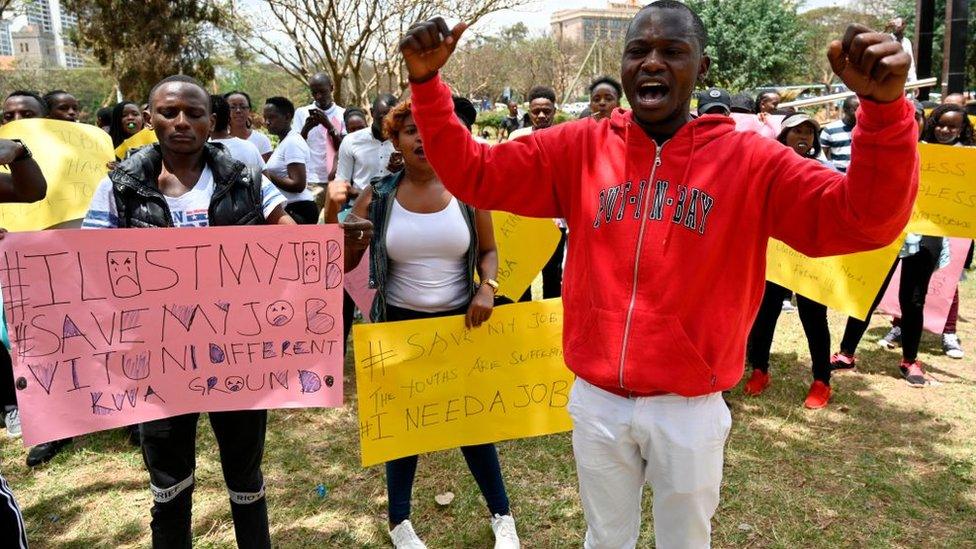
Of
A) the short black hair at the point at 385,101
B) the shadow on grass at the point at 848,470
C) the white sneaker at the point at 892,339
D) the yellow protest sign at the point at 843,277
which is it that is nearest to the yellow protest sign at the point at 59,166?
the short black hair at the point at 385,101

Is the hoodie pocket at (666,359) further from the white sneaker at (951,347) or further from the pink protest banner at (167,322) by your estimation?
the white sneaker at (951,347)

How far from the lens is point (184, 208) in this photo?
2391 millimetres

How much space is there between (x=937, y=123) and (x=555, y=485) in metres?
3.87

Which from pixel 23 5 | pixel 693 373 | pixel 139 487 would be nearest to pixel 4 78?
pixel 23 5

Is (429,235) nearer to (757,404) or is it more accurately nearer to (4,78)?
(757,404)

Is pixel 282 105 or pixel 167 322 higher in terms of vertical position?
pixel 282 105

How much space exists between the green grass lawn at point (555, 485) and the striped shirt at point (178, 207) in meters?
1.57

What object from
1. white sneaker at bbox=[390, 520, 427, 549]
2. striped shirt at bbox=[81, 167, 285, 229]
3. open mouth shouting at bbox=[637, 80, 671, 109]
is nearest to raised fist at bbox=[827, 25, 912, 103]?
open mouth shouting at bbox=[637, 80, 671, 109]

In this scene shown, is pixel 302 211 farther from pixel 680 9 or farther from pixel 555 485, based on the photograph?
pixel 680 9

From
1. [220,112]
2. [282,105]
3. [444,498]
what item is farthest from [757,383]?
[282,105]

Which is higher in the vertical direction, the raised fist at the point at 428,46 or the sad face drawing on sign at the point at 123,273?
the raised fist at the point at 428,46

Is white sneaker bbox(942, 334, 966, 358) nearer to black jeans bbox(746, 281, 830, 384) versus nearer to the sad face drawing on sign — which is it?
black jeans bbox(746, 281, 830, 384)

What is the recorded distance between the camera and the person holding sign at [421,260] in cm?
276

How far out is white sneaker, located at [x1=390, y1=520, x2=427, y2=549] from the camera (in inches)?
115
